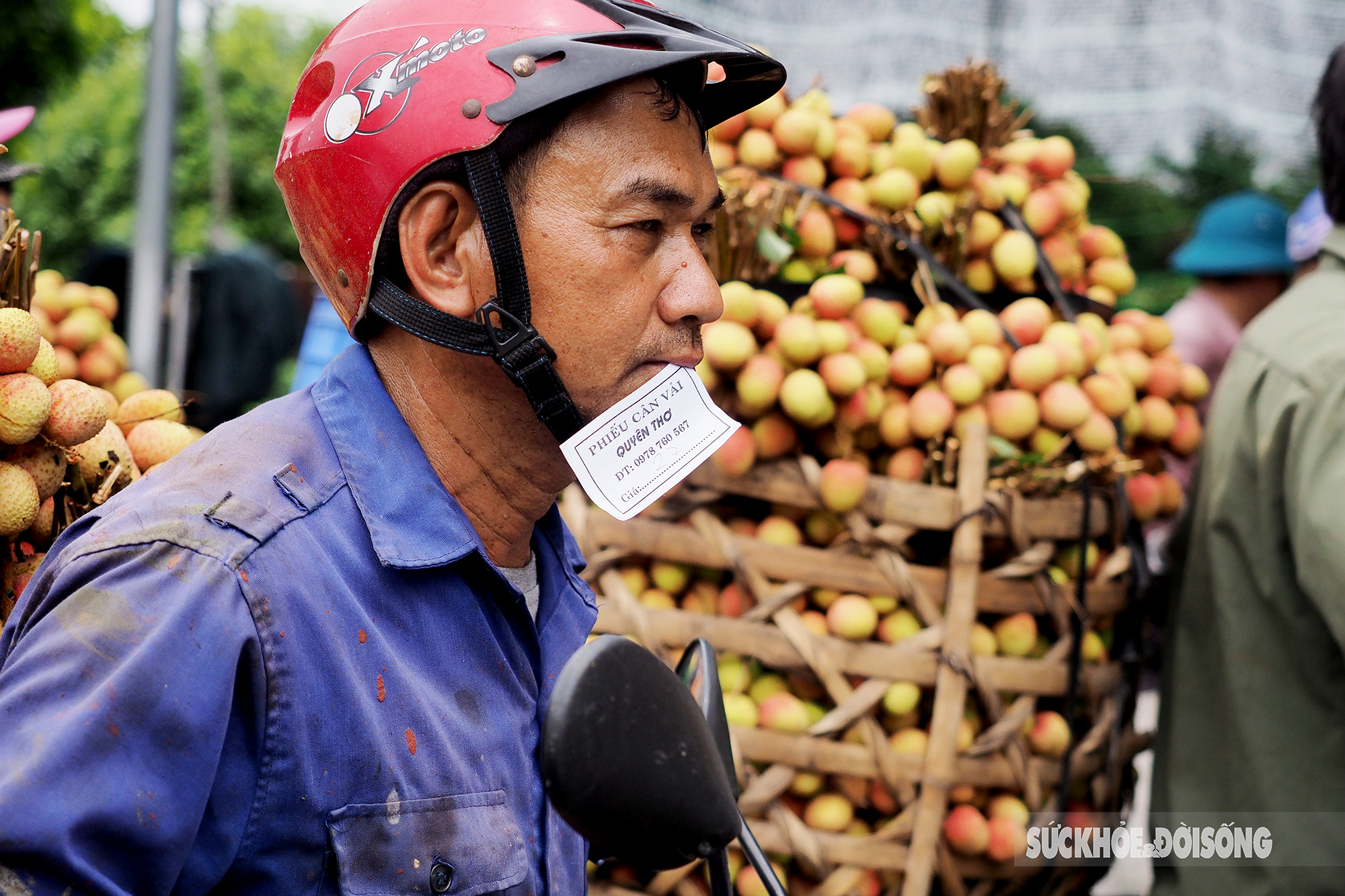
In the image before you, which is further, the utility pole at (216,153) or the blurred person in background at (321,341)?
the utility pole at (216,153)

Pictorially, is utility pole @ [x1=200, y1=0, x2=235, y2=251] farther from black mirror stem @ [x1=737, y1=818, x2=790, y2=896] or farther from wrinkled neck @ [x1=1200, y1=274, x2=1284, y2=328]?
black mirror stem @ [x1=737, y1=818, x2=790, y2=896]

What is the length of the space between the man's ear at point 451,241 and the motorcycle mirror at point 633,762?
537mm

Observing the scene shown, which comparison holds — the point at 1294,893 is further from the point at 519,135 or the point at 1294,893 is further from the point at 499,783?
the point at 519,135

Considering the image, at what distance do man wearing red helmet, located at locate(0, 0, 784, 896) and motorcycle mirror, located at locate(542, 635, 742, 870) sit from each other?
0.29m

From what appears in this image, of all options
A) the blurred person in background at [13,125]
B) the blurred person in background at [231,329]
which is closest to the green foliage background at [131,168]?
the blurred person in background at [231,329]

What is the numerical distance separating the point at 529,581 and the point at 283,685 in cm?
49

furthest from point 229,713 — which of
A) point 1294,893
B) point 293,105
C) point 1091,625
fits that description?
point 1294,893

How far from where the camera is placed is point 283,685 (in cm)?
99

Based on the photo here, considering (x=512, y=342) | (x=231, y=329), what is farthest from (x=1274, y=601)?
(x=231, y=329)

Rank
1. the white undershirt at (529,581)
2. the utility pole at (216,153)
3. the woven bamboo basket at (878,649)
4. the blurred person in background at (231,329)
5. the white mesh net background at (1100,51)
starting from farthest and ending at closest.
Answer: the utility pole at (216,153) → the white mesh net background at (1100,51) → the blurred person in background at (231,329) → the woven bamboo basket at (878,649) → the white undershirt at (529,581)

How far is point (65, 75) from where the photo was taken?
9.00 metres

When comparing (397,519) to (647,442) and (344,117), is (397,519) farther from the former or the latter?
(344,117)

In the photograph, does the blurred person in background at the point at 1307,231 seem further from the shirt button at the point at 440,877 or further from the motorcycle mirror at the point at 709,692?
the shirt button at the point at 440,877

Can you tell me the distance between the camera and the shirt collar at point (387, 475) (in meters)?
1.17
